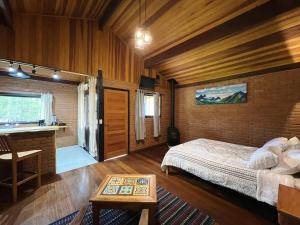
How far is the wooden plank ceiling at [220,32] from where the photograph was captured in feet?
7.53

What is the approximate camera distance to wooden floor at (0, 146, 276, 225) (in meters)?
Result: 1.79

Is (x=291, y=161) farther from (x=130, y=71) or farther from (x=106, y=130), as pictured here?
(x=130, y=71)

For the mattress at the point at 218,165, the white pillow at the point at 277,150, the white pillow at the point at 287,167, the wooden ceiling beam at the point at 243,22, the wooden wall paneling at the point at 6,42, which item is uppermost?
the wooden ceiling beam at the point at 243,22

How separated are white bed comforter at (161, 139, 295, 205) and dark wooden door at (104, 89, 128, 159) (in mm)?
1629

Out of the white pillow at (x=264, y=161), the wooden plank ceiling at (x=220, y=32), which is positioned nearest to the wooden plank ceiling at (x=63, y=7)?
the wooden plank ceiling at (x=220, y=32)

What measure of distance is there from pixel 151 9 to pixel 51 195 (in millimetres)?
3736

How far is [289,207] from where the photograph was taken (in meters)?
1.00

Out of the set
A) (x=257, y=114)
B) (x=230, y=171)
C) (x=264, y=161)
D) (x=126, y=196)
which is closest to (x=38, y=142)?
(x=126, y=196)

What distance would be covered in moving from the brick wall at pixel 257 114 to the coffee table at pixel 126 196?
3295 mm

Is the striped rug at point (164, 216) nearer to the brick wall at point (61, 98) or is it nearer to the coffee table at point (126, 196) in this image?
the coffee table at point (126, 196)

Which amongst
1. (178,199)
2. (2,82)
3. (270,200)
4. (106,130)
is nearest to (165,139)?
(106,130)

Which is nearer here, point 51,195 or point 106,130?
point 51,195

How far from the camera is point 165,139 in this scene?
18.6 ft

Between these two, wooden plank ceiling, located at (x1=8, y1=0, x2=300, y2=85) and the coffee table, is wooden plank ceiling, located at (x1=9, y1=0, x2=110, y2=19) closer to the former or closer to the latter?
wooden plank ceiling, located at (x1=8, y1=0, x2=300, y2=85)
